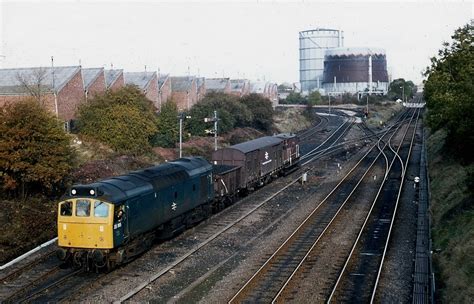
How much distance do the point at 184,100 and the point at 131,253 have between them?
60724 millimetres

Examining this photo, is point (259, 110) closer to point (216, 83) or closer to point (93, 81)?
point (216, 83)

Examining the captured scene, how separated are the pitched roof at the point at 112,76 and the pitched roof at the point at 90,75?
2.72 metres

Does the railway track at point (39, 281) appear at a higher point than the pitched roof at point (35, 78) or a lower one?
lower

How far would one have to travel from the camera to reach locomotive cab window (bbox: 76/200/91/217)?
1941cm

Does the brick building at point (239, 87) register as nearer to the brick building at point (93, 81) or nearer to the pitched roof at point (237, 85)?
the pitched roof at point (237, 85)

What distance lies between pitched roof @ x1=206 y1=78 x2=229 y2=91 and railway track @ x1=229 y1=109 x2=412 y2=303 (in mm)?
65356

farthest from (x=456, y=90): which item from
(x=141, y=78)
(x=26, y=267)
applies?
(x=141, y=78)

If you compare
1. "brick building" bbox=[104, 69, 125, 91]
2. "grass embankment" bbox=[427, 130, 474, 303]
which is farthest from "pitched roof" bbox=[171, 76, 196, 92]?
"grass embankment" bbox=[427, 130, 474, 303]

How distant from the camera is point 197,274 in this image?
66.4 feet

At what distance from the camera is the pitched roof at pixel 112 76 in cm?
6079

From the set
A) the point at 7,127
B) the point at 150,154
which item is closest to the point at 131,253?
the point at 7,127

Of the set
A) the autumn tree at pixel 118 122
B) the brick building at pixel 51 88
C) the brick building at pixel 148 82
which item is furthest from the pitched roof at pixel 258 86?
the autumn tree at pixel 118 122

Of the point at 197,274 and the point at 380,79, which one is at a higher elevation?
the point at 380,79

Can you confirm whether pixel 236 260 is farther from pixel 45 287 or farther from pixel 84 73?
pixel 84 73
